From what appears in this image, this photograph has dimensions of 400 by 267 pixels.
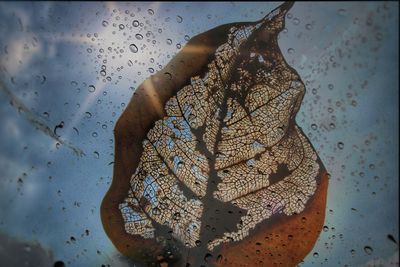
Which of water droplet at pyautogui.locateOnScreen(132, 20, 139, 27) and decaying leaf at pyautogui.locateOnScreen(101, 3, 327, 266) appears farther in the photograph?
water droplet at pyautogui.locateOnScreen(132, 20, 139, 27)

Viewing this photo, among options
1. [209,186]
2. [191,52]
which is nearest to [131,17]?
[191,52]

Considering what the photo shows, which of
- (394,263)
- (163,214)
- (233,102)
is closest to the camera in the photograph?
(233,102)

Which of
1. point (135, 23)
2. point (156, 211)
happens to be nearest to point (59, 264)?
point (156, 211)

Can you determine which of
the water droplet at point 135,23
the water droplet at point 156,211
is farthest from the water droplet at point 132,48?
the water droplet at point 156,211

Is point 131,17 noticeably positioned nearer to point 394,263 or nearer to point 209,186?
point 209,186

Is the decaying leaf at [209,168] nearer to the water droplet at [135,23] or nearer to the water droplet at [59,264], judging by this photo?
the water droplet at [135,23]

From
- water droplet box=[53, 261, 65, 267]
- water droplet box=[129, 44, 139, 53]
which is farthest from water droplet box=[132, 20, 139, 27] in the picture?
water droplet box=[53, 261, 65, 267]

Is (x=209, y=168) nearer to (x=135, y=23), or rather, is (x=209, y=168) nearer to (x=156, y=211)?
(x=156, y=211)

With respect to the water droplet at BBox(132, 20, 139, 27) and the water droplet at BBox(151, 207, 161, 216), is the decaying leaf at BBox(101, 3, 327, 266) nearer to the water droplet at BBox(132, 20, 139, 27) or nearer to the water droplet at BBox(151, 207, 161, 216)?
the water droplet at BBox(151, 207, 161, 216)
